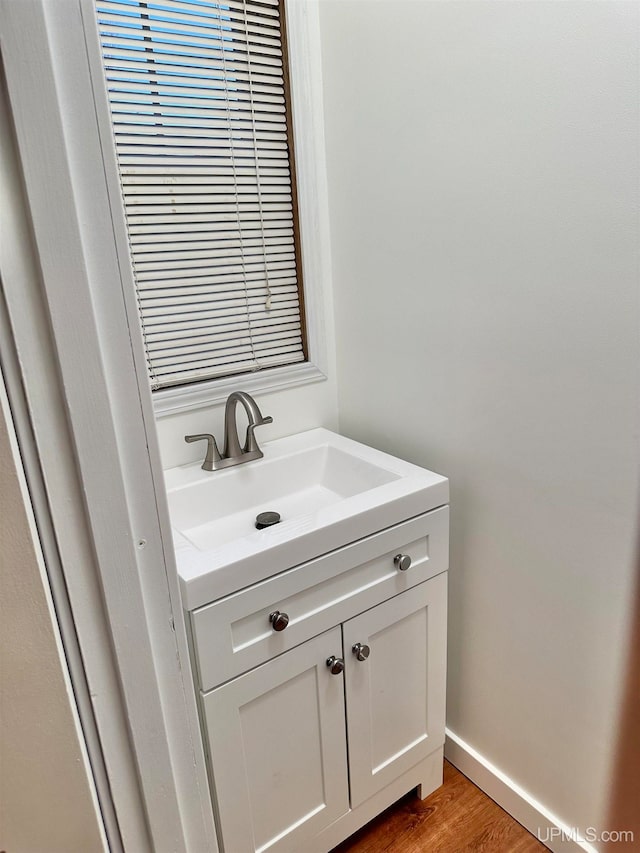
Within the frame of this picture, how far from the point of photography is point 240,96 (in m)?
1.36

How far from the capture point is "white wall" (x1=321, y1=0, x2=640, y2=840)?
0.98 metres

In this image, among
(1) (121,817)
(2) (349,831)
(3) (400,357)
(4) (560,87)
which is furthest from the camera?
(3) (400,357)

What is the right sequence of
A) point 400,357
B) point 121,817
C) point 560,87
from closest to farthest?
point 121,817 < point 560,87 < point 400,357

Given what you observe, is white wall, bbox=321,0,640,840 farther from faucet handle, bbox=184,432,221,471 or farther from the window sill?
faucet handle, bbox=184,432,221,471

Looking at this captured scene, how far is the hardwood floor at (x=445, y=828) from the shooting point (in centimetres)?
137

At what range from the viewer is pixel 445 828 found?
1.41 meters

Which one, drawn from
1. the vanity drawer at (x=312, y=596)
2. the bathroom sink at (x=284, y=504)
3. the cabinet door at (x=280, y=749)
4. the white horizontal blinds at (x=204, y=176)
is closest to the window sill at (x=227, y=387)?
the white horizontal blinds at (x=204, y=176)

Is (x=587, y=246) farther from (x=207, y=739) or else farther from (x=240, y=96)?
(x=207, y=739)

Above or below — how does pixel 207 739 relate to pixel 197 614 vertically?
below

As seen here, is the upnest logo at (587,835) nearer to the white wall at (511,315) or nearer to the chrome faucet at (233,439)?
the white wall at (511,315)

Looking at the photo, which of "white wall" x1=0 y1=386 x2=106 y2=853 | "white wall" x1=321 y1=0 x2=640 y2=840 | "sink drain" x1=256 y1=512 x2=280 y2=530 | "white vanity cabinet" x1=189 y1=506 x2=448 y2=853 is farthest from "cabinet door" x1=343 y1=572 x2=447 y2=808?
"white wall" x1=0 y1=386 x2=106 y2=853

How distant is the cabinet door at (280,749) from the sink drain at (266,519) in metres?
0.29

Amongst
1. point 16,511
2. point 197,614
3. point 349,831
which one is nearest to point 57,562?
point 16,511

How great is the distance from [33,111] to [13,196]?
0.18 ft
